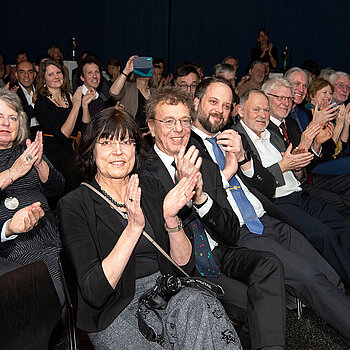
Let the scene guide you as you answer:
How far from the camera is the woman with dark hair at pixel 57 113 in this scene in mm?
3510

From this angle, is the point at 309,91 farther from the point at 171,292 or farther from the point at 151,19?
the point at 151,19

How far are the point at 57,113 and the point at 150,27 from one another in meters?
6.28

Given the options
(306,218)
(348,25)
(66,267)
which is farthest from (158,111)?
(348,25)

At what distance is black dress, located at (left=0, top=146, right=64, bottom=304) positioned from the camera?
2105 mm

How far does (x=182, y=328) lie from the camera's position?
62.6 inches

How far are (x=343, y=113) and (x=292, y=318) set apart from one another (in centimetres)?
194

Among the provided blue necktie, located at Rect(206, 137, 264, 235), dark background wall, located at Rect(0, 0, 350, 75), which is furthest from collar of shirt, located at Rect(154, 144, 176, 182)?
dark background wall, located at Rect(0, 0, 350, 75)

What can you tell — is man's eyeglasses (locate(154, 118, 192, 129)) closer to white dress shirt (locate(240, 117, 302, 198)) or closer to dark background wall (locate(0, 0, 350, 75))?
white dress shirt (locate(240, 117, 302, 198))

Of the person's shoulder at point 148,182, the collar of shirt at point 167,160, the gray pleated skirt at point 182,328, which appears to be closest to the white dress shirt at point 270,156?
the collar of shirt at point 167,160

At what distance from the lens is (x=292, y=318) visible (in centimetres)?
267

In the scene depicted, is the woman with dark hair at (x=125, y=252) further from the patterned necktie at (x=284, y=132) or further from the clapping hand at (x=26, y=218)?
the patterned necktie at (x=284, y=132)

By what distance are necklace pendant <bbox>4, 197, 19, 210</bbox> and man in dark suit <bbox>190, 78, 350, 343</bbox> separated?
96 centimetres

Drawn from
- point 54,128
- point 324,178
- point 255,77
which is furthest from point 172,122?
point 255,77

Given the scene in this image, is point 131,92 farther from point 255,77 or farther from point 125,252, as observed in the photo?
point 125,252
